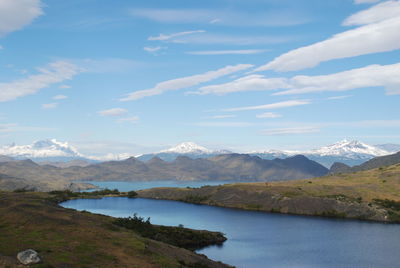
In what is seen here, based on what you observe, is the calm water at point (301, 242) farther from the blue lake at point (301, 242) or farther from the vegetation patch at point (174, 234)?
the vegetation patch at point (174, 234)

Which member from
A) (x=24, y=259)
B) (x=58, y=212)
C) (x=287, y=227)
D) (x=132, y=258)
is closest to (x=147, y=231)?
(x=58, y=212)

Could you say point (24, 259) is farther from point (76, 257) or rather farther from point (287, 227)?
point (287, 227)

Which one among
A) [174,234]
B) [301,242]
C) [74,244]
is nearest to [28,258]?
[74,244]

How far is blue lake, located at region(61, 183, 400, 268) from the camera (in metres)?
109

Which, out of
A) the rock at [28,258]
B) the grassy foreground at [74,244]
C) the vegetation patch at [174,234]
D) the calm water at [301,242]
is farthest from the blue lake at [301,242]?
the rock at [28,258]

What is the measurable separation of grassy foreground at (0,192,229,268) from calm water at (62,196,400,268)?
1026 inches

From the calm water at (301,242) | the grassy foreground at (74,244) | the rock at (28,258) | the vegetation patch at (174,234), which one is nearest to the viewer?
the rock at (28,258)

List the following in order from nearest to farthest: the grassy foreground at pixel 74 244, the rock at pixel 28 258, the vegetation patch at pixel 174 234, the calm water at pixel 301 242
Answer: the rock at pixel 28 258 < the grassy foreground at pixel 74 244 < the calm water at pixel 301 242 < the vegetation patch at pixel 174 234

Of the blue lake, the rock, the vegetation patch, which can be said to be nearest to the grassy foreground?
the rock

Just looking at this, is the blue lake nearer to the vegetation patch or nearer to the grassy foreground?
the vegetation patch

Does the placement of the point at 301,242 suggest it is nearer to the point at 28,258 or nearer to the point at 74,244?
the point at 74,244

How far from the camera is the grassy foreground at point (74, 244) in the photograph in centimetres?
6669

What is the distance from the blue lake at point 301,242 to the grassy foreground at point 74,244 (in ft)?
85.1

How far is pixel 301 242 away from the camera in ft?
448
